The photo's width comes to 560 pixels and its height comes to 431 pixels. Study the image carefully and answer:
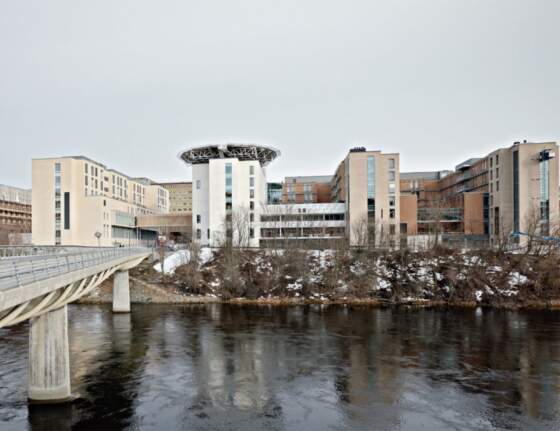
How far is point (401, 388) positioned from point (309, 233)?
59.0 m

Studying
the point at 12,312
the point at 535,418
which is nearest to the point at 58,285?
the point at 12,312

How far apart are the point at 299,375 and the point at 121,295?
26203 mm

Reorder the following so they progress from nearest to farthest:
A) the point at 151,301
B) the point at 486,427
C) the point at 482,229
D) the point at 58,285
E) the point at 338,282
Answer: the point at 58,285 < the point at 486,427 < the point at 151,301 < the point at 338,282 < the point at 482,229

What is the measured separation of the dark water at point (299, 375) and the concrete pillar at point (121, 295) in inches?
154

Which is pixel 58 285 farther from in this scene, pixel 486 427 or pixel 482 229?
pixel 482 229

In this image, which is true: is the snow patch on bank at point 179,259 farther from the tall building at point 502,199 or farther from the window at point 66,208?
the tall building at point 502,199

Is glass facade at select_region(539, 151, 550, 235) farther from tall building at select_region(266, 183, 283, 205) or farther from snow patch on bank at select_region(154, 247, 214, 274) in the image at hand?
snow patch on bank at select_region(154, 247, 214, 274)

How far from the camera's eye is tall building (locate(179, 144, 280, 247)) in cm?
7581

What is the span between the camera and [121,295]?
40688 mm

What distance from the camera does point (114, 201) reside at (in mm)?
85875

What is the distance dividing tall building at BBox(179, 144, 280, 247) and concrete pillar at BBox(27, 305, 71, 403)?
54.9 meters

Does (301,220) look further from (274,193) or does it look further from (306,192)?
(306,192)

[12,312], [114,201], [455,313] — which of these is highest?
[114,201]

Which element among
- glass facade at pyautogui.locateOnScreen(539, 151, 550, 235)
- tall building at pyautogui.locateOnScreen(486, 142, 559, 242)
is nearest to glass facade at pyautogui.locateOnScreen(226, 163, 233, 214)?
tall building at pyautogui.locateOnScreen(486, 142, 559, 242)
